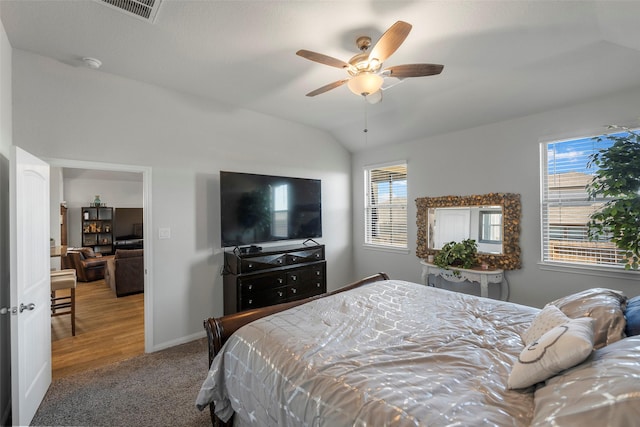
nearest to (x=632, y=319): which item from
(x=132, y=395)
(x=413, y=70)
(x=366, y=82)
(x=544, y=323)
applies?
(x=544, y=323)

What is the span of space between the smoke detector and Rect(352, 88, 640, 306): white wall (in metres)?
3.78

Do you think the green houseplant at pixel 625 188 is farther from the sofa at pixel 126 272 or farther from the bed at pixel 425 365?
the sofa at pixel 126 272

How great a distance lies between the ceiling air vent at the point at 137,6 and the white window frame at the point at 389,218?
356 centimetres

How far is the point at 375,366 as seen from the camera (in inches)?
51.5

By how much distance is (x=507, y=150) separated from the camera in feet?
11.5

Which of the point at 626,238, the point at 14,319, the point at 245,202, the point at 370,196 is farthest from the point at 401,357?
the point at 370,196

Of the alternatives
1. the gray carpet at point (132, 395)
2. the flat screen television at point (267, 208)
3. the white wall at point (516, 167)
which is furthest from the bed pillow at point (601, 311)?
the flat screen television at point (267, 208)

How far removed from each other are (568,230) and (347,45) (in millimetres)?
3021

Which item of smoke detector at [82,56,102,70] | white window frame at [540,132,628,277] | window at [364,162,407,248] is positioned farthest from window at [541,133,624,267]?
smoke detector at [82,56,102,70]

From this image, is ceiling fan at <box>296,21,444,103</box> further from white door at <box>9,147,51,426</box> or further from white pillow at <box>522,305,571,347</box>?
white door at <box>9,147,51,426</box>

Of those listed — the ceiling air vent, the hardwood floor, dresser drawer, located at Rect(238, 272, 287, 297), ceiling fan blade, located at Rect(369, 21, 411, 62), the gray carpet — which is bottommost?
the hardwood floor

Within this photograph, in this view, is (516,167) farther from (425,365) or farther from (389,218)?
(425,365)

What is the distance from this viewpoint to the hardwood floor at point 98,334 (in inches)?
113

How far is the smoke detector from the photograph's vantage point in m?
2.56
